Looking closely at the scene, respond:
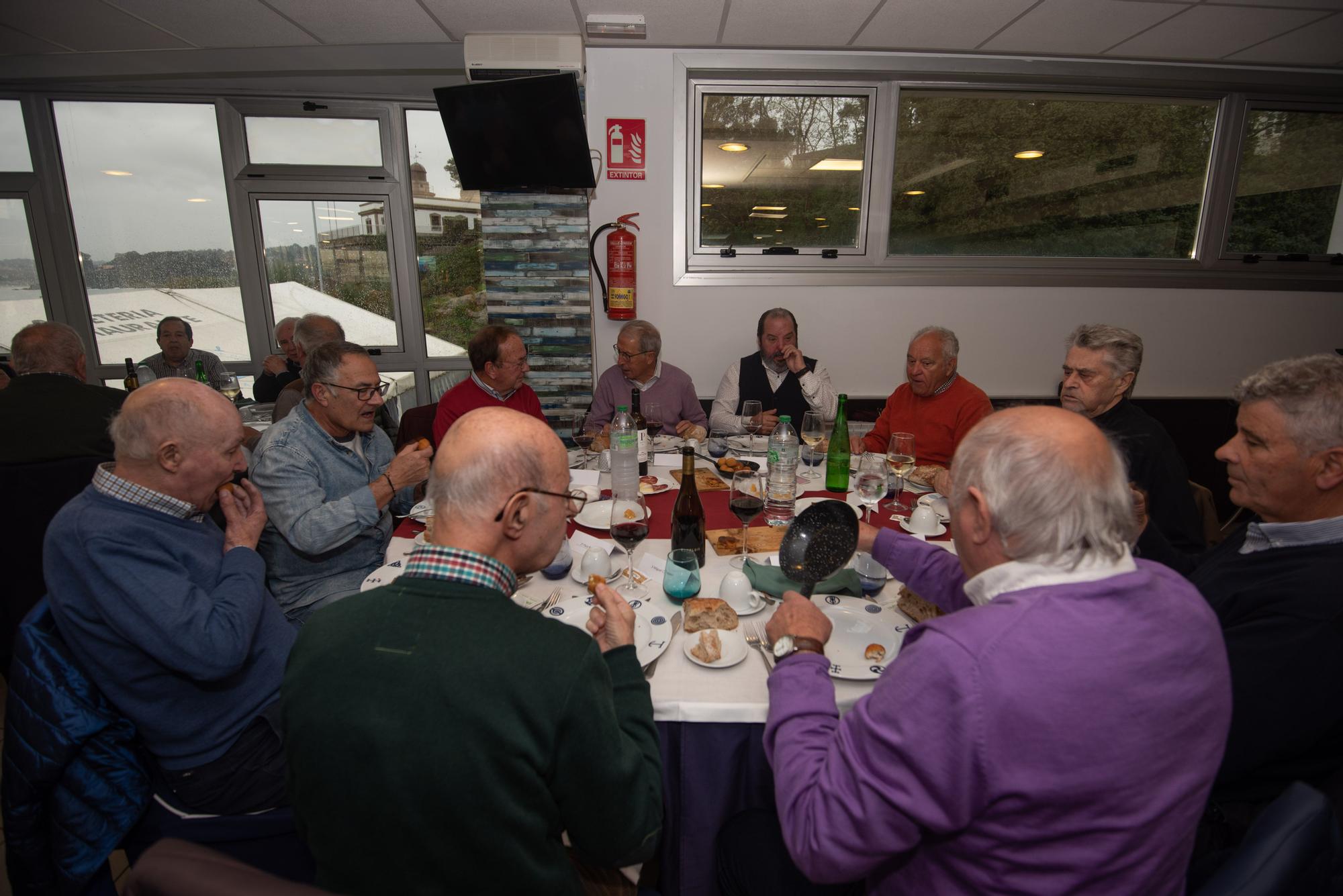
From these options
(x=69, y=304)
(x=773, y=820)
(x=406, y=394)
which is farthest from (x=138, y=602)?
(x=69, y=304)

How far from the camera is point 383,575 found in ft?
5.30

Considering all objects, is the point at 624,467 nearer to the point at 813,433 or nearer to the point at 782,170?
the point at 813,433

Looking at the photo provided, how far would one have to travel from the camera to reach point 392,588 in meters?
0.92

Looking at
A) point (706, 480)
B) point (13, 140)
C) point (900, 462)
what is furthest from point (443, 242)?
point (900, 462)

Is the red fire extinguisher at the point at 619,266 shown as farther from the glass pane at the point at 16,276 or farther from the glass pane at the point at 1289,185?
the glass pane at the point at 16,276

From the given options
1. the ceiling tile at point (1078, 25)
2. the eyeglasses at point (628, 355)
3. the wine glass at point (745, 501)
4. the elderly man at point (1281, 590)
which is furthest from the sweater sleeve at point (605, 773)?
the ceiling tile at point (1078, 25)

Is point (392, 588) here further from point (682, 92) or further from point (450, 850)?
point (682, 92)

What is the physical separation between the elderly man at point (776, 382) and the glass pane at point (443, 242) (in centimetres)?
235

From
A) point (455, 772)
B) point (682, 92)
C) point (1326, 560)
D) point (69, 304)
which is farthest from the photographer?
point (69, 304)

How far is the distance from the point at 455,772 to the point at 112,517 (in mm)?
1025

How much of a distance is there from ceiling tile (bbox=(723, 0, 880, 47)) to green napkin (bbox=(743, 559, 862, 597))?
10.7 ft

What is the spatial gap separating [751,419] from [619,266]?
1713mm

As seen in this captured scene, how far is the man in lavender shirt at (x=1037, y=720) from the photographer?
0.78 meters

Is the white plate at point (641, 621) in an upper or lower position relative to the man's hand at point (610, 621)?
lower
